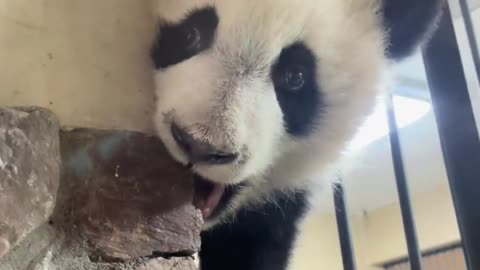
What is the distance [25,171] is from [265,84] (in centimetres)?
38

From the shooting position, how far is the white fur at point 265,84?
90 cm

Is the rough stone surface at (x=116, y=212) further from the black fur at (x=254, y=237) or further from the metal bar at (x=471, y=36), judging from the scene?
the metal bar at (x=471, y=36)

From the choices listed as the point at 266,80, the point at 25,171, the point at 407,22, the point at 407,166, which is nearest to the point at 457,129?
the point at 407,22

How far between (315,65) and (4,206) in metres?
0.56

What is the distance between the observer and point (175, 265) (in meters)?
0.89

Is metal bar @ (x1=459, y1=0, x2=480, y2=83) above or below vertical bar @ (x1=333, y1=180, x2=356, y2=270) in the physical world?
above

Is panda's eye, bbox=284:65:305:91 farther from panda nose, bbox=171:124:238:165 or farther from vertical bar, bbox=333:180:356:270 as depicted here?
vertical bar, bbox=333:180:356:270

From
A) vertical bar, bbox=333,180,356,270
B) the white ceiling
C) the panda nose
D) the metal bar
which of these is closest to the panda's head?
the panda nose

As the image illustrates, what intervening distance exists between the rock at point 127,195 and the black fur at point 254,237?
1.36 ft

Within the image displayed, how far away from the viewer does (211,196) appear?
1100 millimetres

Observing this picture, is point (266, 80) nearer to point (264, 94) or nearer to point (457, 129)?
point (264, 94)

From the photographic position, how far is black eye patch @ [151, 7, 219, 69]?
100 cm

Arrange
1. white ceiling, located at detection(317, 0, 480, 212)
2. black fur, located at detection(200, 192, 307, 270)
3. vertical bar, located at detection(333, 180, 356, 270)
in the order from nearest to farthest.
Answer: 1. black fur, located at detection(200, 192, 307, 270)
2. vertical bar, located at detection(333, 180, 356, 270)
3. white ceiling, located at detection(317, 0, 480, 212)

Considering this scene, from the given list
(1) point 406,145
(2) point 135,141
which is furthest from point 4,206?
(1) point 406,145
